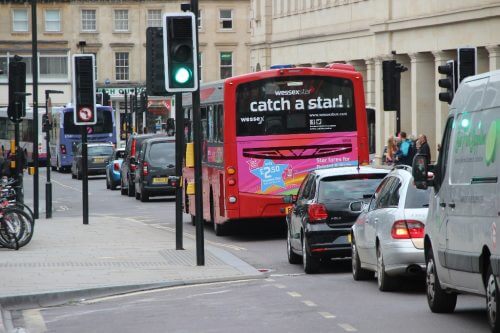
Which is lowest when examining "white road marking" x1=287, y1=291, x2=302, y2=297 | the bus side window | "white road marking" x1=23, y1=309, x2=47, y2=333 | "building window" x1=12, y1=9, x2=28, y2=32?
"white road marking" x1=23, y1=309, x2=47, y2=333

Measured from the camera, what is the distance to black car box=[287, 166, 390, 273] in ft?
73.4

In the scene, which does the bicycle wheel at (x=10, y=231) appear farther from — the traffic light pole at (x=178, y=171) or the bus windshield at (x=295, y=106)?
the bus windshield at (x=295, y=106)

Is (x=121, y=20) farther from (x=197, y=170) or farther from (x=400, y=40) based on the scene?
(x=197, y=170)

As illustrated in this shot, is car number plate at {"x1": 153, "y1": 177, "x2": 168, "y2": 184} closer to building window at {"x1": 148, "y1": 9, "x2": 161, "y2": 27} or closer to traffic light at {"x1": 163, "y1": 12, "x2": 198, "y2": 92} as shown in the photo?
traffic light at {"x1": 163, "y1": 12, "x2": 198, "y2": 92}

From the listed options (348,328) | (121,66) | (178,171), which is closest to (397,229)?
(348,328)

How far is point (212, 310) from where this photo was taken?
56.7ft

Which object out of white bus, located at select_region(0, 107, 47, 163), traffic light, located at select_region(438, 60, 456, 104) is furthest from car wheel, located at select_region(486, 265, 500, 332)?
white bus, located at select_region(0, 107, 47, 163)

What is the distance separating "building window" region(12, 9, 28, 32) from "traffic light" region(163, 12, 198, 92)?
3749 inches

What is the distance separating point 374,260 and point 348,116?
11.5m

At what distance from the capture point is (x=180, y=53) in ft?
74.6

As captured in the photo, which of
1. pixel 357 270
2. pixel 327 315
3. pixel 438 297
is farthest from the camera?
pixel 357 270

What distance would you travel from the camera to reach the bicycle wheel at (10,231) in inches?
1072

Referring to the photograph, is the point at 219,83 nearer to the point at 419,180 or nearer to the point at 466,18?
the point at 419,180

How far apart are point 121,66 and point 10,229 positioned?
93055 mm
